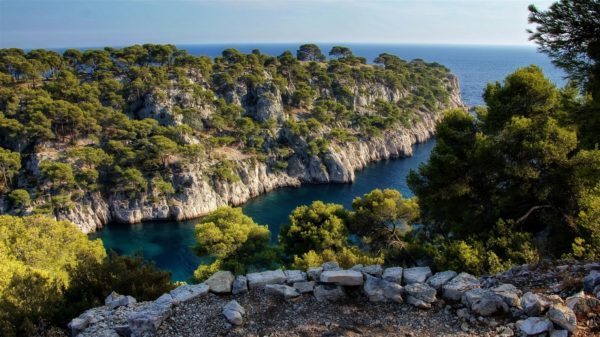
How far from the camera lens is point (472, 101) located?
112m

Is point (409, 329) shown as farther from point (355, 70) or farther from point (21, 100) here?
point (355, 70)

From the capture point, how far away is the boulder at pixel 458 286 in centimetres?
889

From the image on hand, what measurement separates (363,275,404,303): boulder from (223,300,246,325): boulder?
3.02 metres

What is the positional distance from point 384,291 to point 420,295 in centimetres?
83

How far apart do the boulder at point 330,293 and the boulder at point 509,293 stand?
3.44 meters

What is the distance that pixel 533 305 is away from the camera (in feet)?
25.3

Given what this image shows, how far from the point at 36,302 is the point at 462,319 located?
11.0 metres

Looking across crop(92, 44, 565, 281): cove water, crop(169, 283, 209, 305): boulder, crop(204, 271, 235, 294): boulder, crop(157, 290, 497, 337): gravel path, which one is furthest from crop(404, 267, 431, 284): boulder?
crop(92, 44, 565, 281): cove water

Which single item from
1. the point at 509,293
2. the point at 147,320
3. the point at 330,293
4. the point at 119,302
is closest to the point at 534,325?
the point at 509,293

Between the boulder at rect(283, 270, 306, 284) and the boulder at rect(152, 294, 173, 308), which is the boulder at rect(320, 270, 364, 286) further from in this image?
the boulder at rect(152, 294, 173, 308)

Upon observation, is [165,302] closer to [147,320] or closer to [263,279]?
[147,320]

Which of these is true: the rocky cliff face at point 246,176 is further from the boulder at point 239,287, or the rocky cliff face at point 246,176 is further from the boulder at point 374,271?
the boulder at point 374,271

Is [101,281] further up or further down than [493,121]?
further down

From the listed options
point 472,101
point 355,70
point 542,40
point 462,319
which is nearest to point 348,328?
point 462,319
